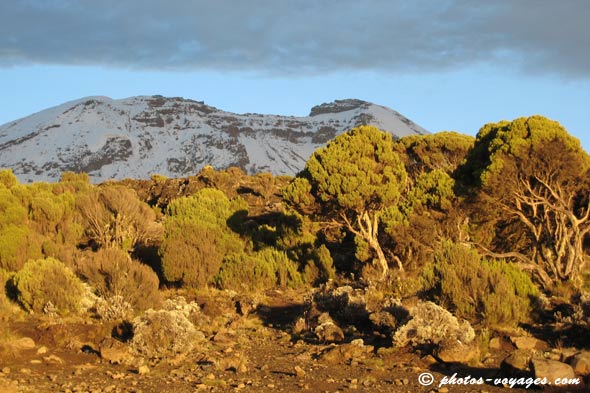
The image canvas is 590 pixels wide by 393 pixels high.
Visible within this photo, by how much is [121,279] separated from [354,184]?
277 inches

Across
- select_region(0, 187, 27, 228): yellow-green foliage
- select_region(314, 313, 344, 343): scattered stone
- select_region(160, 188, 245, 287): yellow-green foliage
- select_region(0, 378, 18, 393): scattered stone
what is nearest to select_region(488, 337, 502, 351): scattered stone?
select_region(314, 313, 344, 343): scattered stone

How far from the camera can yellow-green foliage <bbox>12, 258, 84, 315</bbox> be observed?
42.9ft

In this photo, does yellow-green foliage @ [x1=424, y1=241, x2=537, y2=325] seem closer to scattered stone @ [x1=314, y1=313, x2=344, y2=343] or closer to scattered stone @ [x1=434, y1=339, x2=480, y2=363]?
scattered stone @ [x1=434, y1=339, x2=480, y2=363]

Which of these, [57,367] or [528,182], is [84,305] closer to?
[57,367]

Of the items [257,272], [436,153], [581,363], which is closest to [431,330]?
[581,363]

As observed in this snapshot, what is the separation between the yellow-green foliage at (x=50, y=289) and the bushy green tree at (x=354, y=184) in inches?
269

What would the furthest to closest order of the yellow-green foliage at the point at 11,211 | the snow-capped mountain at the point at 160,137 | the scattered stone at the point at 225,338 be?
the snow-capped mountain at the point at 160,137 < the yellow-green foliage at the point at 11,211 < the scattered stone at the point at 225,338

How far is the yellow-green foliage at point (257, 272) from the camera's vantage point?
18.0m

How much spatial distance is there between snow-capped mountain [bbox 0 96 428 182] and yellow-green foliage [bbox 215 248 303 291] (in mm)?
63175

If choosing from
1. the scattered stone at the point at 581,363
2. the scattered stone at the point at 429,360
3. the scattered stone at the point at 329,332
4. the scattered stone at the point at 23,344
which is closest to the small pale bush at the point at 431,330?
the scattered stone at the point at 429,360

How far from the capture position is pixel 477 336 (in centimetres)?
958

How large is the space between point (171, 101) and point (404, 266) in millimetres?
100806

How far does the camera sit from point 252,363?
9516 mm

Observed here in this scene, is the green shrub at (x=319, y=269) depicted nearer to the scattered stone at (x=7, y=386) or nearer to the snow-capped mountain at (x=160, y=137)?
the scattered stone at (x=7, y=386)
